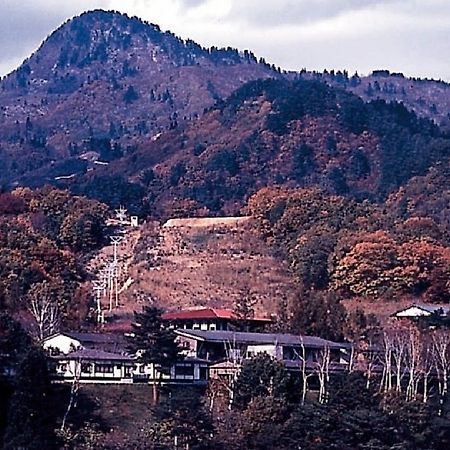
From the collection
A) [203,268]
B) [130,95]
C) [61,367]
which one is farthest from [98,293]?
[130,95]

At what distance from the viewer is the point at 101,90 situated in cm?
14650

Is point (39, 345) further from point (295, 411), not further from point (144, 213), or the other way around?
point (144, 213)

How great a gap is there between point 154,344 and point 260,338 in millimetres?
5735

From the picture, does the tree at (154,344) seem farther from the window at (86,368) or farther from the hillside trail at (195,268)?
the hillside trail at (195,268)

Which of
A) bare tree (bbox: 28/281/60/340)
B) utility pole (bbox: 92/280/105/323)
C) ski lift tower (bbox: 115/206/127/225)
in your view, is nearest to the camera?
bare tree (bbox: 28/281/60/340)

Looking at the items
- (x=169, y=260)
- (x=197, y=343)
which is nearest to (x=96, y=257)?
(x=169, y=260)

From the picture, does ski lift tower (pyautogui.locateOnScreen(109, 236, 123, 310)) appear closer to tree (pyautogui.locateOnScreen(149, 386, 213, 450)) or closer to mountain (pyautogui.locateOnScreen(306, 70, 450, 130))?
tree (pyautogui.locateOnScreen(149, 386, 213, 450))

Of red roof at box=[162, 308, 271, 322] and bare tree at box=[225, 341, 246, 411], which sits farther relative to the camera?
red roof at box=[162, 308, 271, 322]

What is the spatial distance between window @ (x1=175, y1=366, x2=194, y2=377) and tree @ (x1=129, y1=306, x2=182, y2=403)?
153 cm

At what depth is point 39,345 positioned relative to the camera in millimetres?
31984

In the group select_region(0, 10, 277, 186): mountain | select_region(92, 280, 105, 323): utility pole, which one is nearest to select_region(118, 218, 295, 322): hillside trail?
select_region(92, 280, 105, 323): utility pole

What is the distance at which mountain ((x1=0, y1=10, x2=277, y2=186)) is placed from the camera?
119188 millimetres

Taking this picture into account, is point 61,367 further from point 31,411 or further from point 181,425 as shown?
point 181,425

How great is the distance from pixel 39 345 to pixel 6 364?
136cm
